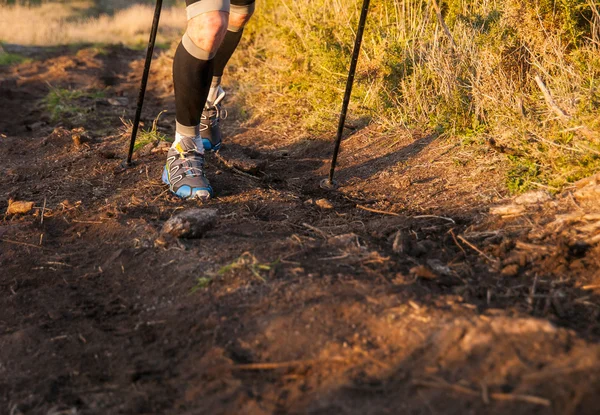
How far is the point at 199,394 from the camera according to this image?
1.98m

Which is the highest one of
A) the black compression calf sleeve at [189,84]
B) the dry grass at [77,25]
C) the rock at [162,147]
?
the black compression calf sleeve at [189,84]

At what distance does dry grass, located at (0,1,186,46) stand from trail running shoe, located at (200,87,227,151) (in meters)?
5.60

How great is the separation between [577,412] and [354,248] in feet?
4.06

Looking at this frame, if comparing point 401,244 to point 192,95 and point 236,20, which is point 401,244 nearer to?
point 192,95

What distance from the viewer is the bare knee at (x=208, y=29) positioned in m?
3.35

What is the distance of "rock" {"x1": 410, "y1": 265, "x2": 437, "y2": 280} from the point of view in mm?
2475

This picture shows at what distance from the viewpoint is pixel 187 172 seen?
3600mm

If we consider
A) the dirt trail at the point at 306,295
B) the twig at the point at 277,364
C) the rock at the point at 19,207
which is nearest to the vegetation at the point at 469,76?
the dirt trail at the point at 306,295

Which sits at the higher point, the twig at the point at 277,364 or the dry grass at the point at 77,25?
the twig at the point at 277,364

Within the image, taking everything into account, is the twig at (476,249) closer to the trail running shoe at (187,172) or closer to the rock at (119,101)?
the trail running shoe at (187,172)

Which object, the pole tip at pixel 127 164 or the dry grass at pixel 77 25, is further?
the dry grass at pixel 77 25

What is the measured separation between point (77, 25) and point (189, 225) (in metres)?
9.53

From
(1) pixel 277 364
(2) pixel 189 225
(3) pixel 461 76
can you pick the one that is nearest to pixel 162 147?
(2) pixel 189 225

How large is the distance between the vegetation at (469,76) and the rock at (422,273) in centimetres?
105
